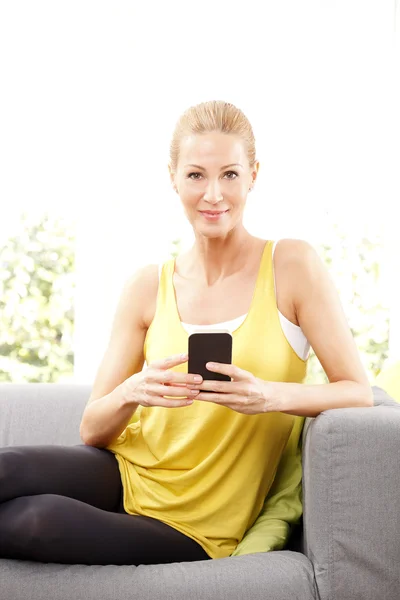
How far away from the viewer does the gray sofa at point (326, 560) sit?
158 cm

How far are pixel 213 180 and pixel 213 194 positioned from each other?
0.14 feet

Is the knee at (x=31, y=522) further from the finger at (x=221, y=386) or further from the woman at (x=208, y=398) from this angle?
the finger at (x=221, y=386)

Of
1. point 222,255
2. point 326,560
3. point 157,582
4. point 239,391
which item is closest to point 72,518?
point 157,582

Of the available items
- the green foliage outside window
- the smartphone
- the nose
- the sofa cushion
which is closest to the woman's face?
the nose

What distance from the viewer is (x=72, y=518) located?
63.9 inches

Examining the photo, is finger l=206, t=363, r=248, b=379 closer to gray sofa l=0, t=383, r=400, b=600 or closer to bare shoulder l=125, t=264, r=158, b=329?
gray sofa l=0, t=383, r=400, b=600

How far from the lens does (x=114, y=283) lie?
382cm

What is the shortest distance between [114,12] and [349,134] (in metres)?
1.30

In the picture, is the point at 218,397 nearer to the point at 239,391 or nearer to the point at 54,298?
the point at 239,391

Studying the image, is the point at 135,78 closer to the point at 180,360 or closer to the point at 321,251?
the point at 321,251

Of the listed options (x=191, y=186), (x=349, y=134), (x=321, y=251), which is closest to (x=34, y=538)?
(x=191, y=186)

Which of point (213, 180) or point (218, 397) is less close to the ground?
point (213, 180)

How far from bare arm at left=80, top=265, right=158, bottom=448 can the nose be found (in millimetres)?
328

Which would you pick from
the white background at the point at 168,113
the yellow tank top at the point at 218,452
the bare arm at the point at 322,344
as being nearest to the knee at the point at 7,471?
the yellow tank top at the point at 218,452
